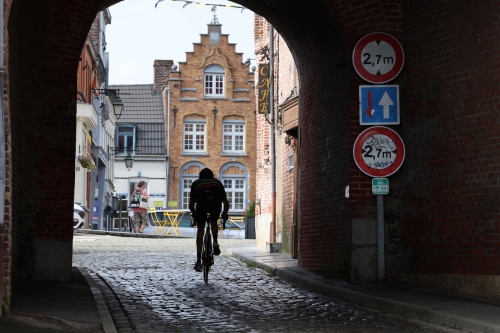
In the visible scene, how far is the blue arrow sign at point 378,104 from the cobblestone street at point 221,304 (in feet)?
8.26

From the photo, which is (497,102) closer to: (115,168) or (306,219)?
(306,219)

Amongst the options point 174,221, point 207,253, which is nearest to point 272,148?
point 207,253

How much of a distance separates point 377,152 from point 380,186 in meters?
0.46

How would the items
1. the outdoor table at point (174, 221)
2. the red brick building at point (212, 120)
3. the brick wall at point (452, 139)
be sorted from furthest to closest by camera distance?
the red brick building at point (212, 120)
the outdoor table at point (174, 221)
the brick wall at point (452, 139)

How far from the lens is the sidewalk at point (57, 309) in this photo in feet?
26.5

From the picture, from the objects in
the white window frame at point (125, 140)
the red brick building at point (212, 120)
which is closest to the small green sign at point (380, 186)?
the red brick building at point (212, 120)

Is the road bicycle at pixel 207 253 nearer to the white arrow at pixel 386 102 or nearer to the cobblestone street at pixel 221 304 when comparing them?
the cobblestone street at pixel 221 304

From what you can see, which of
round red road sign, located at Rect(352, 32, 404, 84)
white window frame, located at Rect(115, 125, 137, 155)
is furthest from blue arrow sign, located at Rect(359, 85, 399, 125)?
white window frame, located at Rect(115, 125, 137, 155)

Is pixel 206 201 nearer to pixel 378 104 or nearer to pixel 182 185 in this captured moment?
pixel 378 104

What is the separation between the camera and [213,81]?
206ft

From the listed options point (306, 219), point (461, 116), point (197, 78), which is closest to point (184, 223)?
point (197, 78)

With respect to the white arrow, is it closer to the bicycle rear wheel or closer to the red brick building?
the bicycle rear wheel

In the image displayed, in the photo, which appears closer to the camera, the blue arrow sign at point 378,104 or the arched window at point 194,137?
the blue arrow sign at point 378,104

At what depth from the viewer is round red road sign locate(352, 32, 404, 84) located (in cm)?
1327
